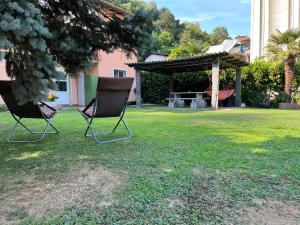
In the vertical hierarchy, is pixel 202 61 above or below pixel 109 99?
above

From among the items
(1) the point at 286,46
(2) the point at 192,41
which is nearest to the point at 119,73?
(1) the point at 286,46

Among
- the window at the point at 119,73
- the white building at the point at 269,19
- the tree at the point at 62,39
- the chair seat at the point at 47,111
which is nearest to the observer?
the tree at the point at 62,39

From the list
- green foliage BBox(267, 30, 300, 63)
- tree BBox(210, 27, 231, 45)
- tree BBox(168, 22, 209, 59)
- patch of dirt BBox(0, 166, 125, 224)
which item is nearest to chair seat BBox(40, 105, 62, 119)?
patch of dirt BBox(0, 166, 125, 224)

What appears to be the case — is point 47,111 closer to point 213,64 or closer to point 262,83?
point 213,64

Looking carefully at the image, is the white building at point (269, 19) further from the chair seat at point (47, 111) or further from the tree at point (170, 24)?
the tree at point (170, 24)

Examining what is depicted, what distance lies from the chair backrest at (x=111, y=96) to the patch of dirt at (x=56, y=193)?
1.58m

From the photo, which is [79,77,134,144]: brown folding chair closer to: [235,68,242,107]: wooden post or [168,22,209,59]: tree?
[235,68,242,107]: wooden post

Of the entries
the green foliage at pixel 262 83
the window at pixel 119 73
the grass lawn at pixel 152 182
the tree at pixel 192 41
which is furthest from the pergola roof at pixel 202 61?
the grass lawn at pixel 152 182

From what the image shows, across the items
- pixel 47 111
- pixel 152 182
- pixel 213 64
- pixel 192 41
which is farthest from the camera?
pixel 192 41

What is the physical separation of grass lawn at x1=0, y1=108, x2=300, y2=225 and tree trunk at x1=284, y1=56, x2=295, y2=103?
10653 mm

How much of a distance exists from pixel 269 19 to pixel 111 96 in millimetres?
19549

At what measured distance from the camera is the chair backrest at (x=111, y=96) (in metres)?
4.27

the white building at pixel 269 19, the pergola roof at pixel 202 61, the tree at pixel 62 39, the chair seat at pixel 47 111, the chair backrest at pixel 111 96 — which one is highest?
the white building at pixel 269 19

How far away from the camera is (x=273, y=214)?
2020 mm
